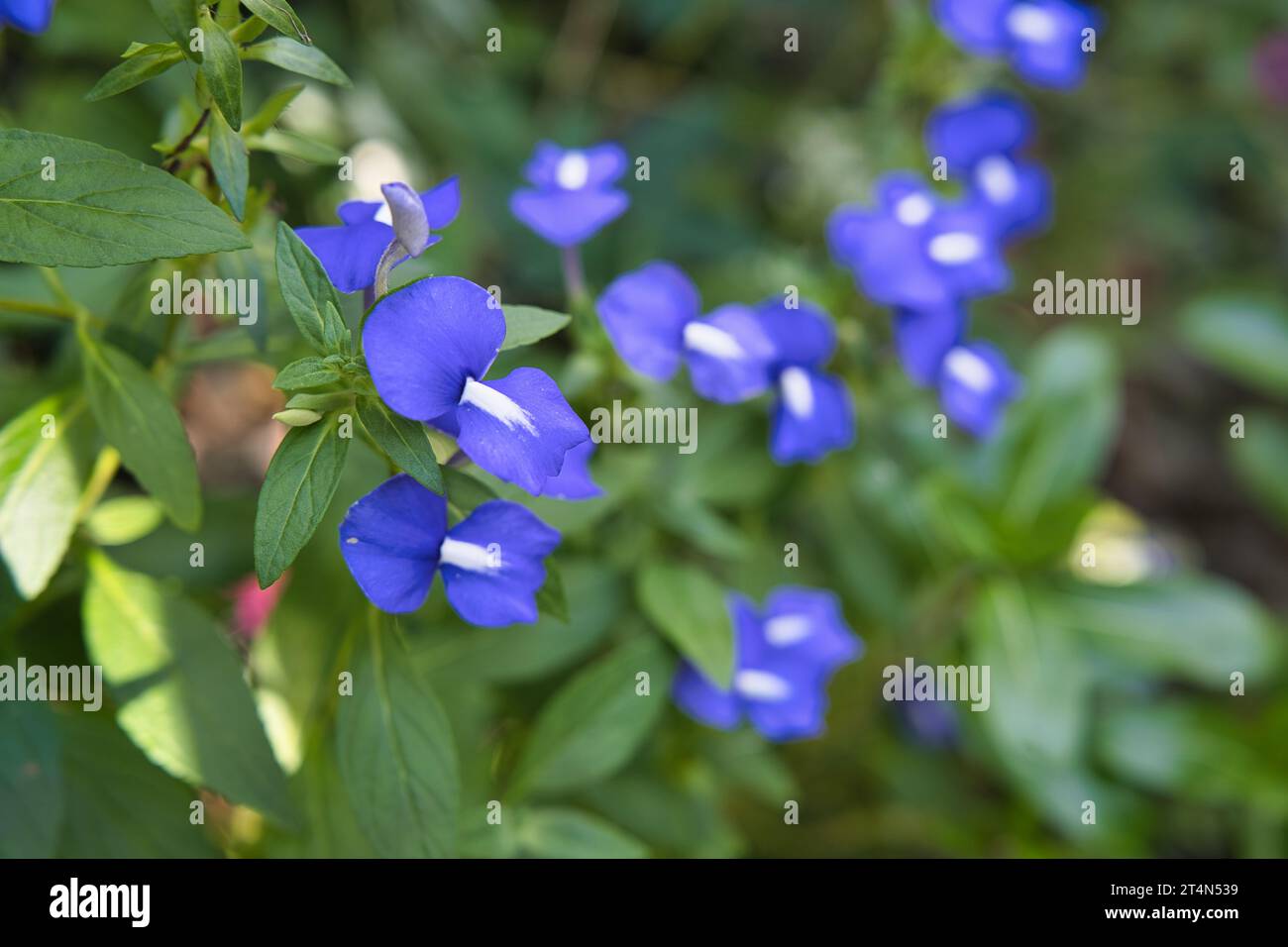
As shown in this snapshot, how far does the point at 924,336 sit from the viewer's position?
63.1 inches

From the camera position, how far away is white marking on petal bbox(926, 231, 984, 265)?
5.22 ft

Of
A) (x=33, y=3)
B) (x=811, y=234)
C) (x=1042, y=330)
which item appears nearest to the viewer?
(x=33, y=3)

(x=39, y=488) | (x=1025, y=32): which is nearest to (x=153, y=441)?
(x=39, y=488)

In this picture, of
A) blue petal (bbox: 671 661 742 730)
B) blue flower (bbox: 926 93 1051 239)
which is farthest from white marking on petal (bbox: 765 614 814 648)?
blue flower (bbox: 926 93 1051 239)

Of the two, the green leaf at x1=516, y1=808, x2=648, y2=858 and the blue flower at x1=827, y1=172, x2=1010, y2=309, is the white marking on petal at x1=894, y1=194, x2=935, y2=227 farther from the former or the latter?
the green leaf at x1=516, y1=808, x2=648, y2=858

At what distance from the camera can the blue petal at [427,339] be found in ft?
2.82

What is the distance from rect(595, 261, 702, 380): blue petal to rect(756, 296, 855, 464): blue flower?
0.62ft

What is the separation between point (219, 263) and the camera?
3.72ft

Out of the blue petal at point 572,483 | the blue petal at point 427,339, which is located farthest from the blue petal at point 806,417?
the blue petal at point 427,339

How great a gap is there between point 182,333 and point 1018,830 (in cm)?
167

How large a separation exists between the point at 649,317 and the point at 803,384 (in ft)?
0.97

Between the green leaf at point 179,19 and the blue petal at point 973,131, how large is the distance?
Answer: 4.29ft
